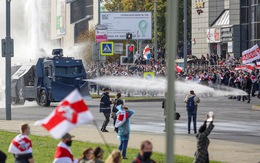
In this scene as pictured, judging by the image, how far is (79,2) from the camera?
11881cm

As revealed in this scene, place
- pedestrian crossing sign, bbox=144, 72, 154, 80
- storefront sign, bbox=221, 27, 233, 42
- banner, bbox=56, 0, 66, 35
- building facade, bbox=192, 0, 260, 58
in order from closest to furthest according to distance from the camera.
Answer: pedestrian crossing sign, bbox=144, 72, 154, 80 → building facade, bbox=192, 0, 260, 58 → storefront sign, bbox=221, 27, 233, 42 → banner, bbox=56, 0, 66, 35

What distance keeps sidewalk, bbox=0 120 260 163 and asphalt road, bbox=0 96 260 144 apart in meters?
1.16

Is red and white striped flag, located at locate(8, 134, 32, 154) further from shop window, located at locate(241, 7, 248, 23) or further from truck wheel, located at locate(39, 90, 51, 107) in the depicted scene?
shop window, located at locate(241, 7, 248, 23)

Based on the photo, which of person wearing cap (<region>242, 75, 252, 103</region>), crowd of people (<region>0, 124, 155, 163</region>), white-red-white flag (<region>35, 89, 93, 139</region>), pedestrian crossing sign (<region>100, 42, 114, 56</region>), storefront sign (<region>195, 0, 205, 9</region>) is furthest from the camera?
storefront sign (<region>195, 0, 205, 9</region>)

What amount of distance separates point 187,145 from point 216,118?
11345 mm

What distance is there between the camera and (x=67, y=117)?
40.7 feet

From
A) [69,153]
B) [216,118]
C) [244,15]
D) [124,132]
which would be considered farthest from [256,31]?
[69,153]

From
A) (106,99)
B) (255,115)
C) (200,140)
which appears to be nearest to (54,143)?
(106,99)

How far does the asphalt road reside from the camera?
95.0 ft

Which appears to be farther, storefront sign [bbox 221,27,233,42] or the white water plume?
storefront sign [bbox 221,27,233,42]

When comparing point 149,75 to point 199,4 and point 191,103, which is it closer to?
point 191,103

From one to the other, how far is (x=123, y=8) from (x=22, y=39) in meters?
31.2

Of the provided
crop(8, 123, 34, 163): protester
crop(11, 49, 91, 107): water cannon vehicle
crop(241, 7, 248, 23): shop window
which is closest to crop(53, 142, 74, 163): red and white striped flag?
crop(8, 123, 34, 163): protester

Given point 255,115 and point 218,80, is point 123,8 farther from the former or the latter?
point 255,115
